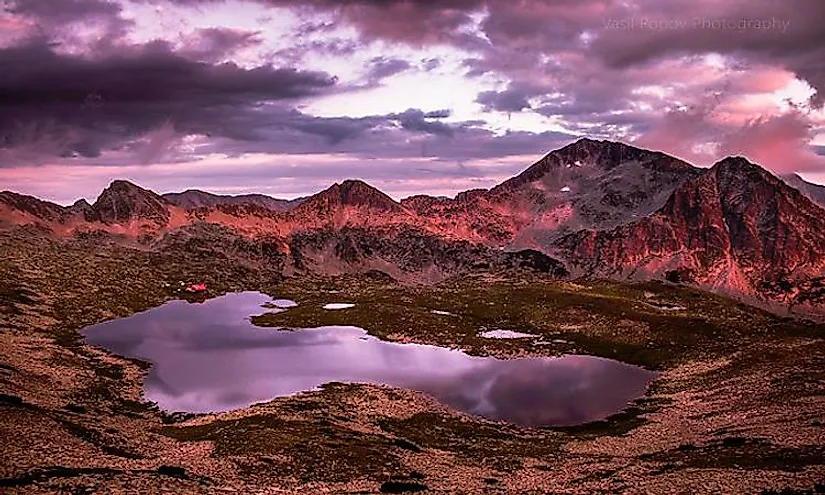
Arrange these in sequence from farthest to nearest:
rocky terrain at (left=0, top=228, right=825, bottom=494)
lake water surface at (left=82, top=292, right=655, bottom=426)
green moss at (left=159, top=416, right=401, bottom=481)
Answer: lake water surface at (left=82, top=292, right=655, bottom=426), green moss at (left=159, top=416, right=401, bottom=481), rocky terrain at (left=0, top=228, right=825, bottom=494)

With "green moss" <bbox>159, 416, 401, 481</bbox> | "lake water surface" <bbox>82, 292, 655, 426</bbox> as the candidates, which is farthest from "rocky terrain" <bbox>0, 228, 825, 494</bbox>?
"lake water surface" <bbox>82, 292, 655, 426</bbox>

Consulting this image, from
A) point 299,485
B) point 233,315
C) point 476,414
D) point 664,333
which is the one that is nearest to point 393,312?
point 233,315

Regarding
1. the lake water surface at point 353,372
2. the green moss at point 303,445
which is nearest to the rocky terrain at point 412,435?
the green moss at point 303,445

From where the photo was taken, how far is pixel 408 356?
408ft

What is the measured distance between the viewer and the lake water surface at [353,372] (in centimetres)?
8869

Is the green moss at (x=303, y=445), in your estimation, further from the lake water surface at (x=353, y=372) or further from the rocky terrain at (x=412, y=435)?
the lake water surface at (x=353, y=372)

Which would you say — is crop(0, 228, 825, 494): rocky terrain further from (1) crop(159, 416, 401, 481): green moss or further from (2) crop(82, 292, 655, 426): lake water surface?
(2) crop(82, 292, 655, 426): lake water surface

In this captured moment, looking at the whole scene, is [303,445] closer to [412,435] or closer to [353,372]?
[412,435]

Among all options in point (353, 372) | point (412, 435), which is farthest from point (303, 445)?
point (353, 372)

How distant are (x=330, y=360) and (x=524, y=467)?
65.4 metres

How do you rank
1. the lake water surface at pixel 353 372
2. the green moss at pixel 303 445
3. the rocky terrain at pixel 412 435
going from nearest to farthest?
1. the rocky terrain at pixel 412 435
2. the green moss at pixel 303 445
3. the lake water surface at pixel 353 372

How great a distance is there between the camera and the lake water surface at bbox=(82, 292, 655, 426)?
88688 millimetres

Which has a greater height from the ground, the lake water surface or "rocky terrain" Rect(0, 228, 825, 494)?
"rocky terrain" Rect(0, 228, 825, 494)

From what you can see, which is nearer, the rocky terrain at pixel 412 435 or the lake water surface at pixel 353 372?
the rocky terrain at pixel 412 435
